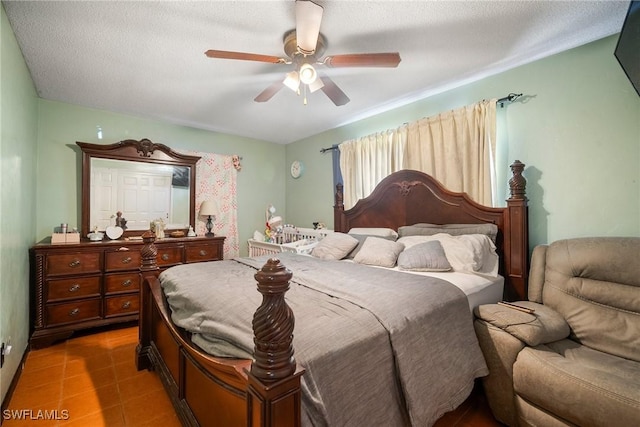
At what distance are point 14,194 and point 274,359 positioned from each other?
95.9 inches

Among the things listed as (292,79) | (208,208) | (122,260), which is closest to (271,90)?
(292,79)

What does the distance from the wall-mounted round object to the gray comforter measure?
297 centimetres

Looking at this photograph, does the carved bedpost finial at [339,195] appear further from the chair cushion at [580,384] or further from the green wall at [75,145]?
the chair cushion at [580,384]

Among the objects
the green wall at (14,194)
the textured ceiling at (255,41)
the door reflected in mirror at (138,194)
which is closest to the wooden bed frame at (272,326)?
the green wall at (14,194)

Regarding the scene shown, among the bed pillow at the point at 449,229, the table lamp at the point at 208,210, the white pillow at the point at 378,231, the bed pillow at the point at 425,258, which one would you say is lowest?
the bed pillow at the point at 425,258

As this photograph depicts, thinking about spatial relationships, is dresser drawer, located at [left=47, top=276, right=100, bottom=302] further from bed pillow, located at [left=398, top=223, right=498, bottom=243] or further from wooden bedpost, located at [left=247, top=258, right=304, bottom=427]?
bed pillow, located at [left=398, top=223, right=498, bottom=243]

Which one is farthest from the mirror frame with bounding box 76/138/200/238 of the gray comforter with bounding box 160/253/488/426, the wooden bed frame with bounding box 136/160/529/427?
the gray comforter with bounding box 160/253/488/426

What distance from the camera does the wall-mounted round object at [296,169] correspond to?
4.58 metres

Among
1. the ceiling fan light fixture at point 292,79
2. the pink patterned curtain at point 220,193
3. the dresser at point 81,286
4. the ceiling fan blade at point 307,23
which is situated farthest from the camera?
the pink patterned curtain at point 220,193

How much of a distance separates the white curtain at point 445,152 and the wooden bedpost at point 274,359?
2.31 meters

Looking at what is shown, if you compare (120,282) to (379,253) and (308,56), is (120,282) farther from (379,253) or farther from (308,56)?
(308,56)

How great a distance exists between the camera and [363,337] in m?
1.09

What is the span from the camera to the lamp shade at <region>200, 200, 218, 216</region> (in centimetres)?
383

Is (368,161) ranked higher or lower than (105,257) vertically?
higher
